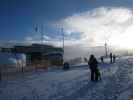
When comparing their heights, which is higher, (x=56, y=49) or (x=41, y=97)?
(x=56, y=49)

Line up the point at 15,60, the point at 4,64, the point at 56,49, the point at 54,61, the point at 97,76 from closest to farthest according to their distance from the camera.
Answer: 1. the point at 97,76
2. the point at 4,64
3. the point at 15,60
4. the point at 54,61
5. the point at 56,49

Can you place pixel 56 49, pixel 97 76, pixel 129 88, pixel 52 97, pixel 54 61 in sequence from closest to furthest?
pixel 52 97
pixel 129 88
pixel 97 76
pixel 54 61
pixel 56 49

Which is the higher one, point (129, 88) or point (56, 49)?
point (56, 49)

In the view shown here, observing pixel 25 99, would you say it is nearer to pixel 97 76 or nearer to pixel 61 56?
pixel 97 76

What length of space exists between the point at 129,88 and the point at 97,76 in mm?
4071

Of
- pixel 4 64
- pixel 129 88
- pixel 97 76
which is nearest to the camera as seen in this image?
pixel 129 88

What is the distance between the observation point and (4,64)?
117ft

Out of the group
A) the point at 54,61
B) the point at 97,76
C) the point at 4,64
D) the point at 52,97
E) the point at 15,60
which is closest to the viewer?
the point at 52,97

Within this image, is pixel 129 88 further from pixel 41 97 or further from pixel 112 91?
pixel 41 97

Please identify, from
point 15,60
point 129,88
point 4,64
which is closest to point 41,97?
point 129,88

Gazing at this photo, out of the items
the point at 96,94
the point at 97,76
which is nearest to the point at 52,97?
the point at 96,94

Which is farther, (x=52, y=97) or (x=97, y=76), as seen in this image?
(x=97, y=76)

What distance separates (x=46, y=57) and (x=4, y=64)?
48.0ft

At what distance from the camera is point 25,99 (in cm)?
1105
